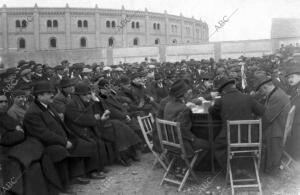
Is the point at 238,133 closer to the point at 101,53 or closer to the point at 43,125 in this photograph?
A: the point at 43,125

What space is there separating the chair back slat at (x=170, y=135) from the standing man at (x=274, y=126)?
1.46m

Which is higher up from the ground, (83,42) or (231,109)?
(83,42)

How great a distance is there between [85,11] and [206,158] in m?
47.8

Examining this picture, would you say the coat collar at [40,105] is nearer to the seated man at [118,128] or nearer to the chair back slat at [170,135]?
the seated man at [118,128]

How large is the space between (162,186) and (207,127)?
121 cm

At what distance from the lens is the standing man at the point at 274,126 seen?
5.62 meters

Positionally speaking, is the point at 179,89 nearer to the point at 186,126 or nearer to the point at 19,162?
the point at 186,126

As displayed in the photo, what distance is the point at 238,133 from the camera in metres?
4.96

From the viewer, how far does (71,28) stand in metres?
50.3

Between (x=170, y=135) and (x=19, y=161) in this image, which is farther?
(x=170, y=135)

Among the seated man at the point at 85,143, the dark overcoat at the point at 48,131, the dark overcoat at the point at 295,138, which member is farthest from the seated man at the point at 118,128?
the dark overcoat at the point at 295,138

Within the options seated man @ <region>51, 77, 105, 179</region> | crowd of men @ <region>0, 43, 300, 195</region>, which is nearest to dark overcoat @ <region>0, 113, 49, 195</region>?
crowd of men @ <region>0, 43, 300, 195</region>

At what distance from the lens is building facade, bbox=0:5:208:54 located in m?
48.8

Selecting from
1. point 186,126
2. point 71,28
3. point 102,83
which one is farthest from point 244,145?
point 71,28
